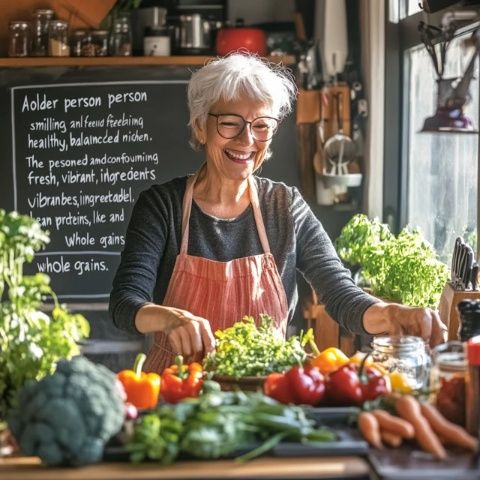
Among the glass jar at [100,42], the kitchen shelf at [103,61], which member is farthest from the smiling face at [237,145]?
the glass jar at [100,42]

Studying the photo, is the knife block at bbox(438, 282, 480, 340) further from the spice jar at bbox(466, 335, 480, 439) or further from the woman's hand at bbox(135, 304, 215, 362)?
the spice jar at bbox(466, 335, 480, 439)

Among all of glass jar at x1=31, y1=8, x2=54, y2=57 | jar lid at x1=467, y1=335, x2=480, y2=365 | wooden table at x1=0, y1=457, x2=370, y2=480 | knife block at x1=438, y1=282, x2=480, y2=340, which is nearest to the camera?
wooden table at x1=0, y1=457, x2=370, y2=480

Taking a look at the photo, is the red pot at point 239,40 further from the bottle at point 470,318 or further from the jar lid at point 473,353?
the jar lid at point 473,353

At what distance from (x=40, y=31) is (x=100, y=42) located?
0.28 metres

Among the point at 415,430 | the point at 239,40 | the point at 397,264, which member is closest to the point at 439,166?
the point at 397,264

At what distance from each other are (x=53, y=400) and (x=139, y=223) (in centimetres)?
137

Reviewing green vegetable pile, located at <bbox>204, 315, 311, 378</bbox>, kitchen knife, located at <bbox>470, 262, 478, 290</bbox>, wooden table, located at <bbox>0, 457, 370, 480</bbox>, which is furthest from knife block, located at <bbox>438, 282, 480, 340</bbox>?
wooden table, located at <bbox>0, 457, 370, 480</bbox>

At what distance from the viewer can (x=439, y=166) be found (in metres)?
Result: 4.81

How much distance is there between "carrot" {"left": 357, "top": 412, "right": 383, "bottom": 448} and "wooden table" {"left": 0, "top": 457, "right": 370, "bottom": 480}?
2.9 inches

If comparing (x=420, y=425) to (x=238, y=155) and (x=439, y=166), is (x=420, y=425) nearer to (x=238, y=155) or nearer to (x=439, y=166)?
(x=238, y=155)

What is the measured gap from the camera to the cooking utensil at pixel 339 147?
5.39 metres

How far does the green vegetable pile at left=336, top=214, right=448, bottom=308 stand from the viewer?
409cm

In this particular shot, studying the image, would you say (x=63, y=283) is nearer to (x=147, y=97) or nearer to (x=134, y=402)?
(x=147, y=97)

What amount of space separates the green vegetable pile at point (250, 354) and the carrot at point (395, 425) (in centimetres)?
55
